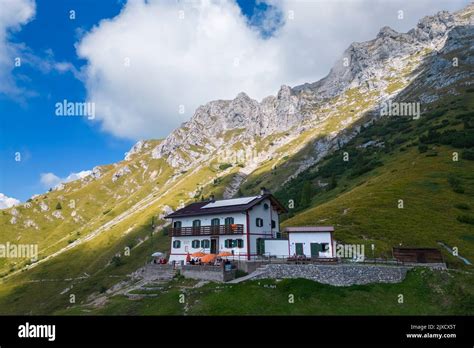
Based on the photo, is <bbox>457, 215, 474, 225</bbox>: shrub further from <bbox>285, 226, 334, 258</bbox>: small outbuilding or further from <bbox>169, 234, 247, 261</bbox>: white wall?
<bbox>169, 234, 247, 261</bbox>: white wall

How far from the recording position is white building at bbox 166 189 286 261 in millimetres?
48625

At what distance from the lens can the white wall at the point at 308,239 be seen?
148 feet

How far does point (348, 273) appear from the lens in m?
36.6

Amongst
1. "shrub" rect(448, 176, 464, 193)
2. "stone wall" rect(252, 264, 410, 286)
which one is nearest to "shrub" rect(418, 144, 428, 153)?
"shrub" rect(448, 176, 464, 193)

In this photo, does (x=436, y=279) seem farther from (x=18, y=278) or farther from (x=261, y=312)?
(x=18, y=278)

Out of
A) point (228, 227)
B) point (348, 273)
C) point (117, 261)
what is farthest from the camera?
point (117, 261)

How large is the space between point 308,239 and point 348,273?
10157 mm

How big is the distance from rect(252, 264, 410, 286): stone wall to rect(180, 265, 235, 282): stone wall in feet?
11.8

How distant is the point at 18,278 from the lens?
139m

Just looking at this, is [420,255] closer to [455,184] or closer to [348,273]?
[348,273]

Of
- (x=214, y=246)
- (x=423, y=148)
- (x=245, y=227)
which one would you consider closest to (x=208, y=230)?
(x=214, y=246)

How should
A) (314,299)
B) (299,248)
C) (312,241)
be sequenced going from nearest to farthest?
(314,299)
(312,241)
(299,248)
